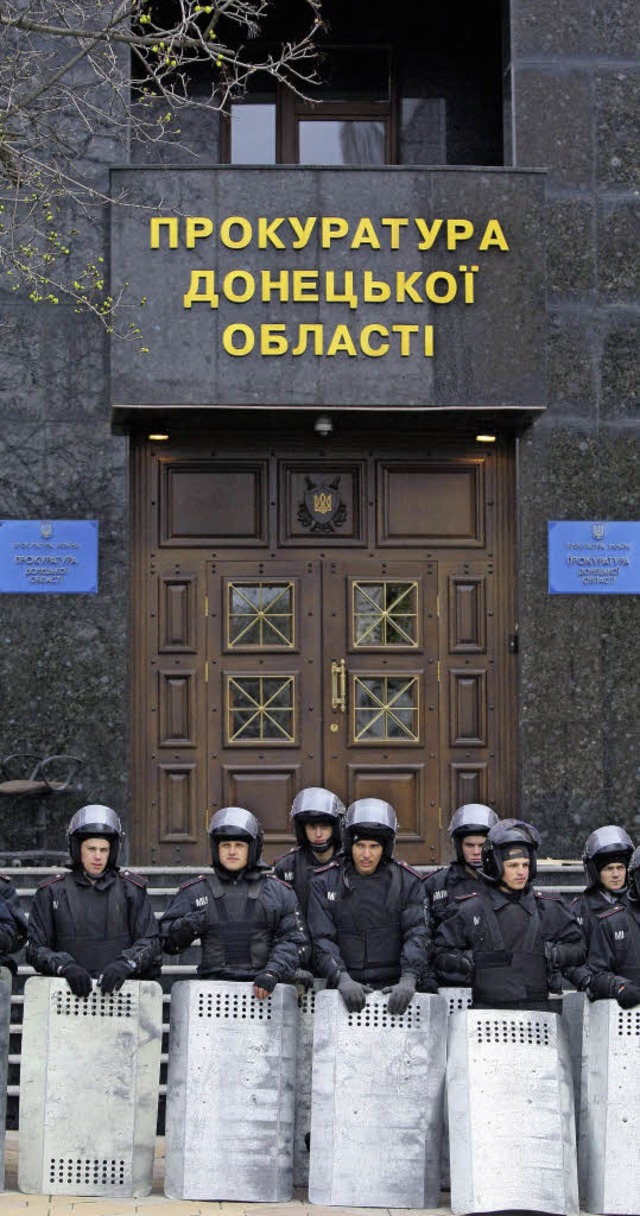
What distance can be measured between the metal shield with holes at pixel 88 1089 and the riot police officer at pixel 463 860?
2013mm

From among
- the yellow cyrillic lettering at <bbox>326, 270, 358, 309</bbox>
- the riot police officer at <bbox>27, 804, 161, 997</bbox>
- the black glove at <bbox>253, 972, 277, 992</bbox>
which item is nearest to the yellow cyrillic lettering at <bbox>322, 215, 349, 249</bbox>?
the yellow cyrillic lettering at <bbox>326, 270, 358, 309</bbox>

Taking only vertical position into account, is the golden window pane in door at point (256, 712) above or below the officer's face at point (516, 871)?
above

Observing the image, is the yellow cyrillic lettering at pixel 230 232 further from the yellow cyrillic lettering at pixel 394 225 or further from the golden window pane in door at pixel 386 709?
the golden window pane in door at pixel 386 709

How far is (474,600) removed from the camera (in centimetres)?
1408

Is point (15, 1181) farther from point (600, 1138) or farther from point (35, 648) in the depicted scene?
point (35, 648)

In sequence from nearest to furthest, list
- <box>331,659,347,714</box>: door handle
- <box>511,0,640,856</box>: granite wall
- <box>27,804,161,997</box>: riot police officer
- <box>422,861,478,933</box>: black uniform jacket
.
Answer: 1. <box>27,804,161,997</box>: riot police officer
2. <box>422,861,478,933</box>: black uniform jacket
3. <box>511,0,640,856</box>: granite wall
4. <box>331,659,347,714</box>: door handle

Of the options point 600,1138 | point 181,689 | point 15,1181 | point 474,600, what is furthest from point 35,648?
point 600,1138

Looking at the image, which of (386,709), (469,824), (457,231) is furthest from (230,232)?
(469,824)

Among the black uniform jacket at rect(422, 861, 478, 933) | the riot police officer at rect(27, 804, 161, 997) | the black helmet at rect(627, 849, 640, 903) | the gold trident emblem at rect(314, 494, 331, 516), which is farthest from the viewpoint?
the gold trident emblem at rect(314, 494, 331, 516)

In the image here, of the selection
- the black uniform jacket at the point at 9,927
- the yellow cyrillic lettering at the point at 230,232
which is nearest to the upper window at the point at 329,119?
the yellow cyrillic lettering at the point at 230,232

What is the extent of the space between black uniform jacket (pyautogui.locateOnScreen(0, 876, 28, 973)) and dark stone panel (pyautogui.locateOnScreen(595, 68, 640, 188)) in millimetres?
7822

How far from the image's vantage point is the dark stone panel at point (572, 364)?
13.6 m

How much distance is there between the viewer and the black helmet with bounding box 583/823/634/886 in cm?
940

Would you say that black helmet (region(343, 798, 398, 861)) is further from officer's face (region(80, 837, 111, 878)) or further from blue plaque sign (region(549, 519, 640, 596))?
blue plaque sign (region(549, 519, 640, 596))
